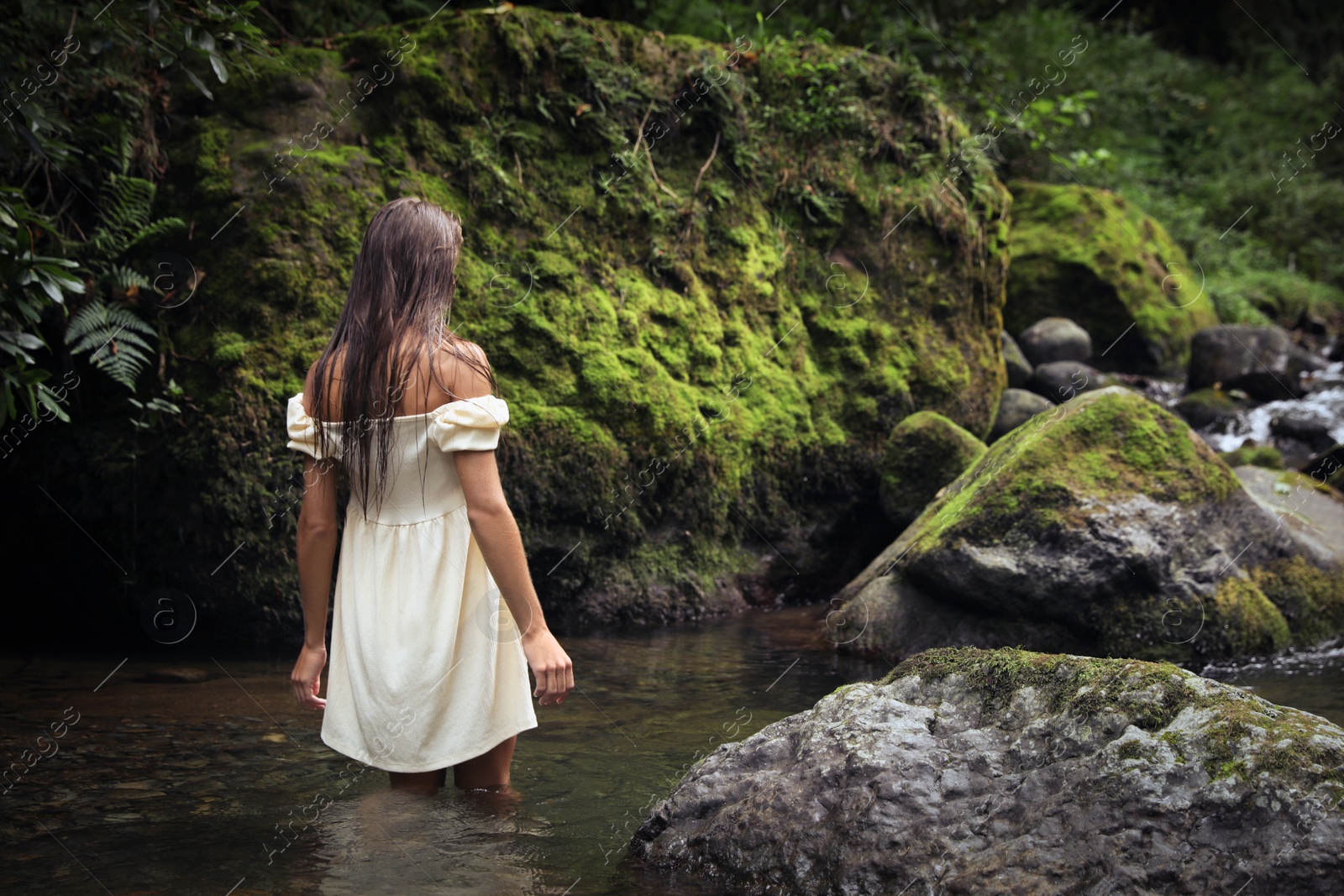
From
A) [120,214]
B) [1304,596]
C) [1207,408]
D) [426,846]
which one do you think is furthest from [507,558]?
[1207,408]

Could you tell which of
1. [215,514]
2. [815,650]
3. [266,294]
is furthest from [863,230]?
[215,514]

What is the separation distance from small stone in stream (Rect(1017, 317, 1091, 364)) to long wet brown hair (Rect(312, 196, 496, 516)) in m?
9.70

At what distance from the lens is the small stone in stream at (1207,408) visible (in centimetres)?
1105

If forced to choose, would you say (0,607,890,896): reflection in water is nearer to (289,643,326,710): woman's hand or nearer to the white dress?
the white dress

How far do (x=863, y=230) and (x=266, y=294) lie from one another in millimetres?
4909

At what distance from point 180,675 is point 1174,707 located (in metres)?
Answer: 4.73

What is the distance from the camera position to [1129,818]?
2.48m

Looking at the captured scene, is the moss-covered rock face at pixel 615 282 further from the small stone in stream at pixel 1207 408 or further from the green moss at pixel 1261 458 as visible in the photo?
the small stone in stream at pixel 1207 408

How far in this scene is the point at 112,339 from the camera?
567 cm

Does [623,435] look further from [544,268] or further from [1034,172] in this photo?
[1034,172]

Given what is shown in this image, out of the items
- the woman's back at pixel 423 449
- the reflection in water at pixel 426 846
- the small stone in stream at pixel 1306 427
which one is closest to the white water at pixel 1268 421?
the small stone in stream at pixel 1306 427

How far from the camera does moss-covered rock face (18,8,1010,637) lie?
6.01 m

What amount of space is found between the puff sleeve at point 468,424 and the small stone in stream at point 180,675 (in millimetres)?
3185

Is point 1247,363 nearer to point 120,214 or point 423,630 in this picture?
point 120,214
